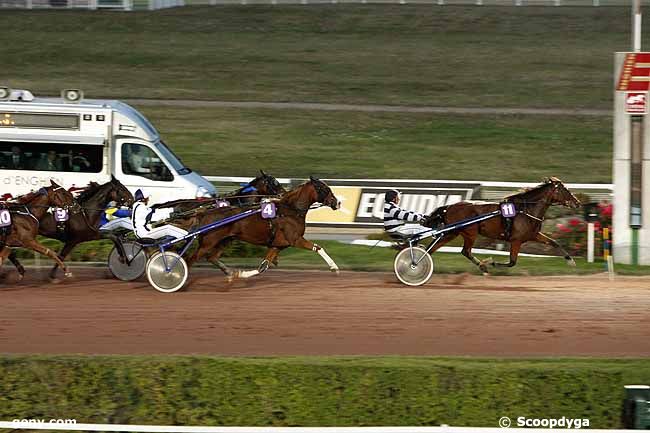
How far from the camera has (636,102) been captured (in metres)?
14.9

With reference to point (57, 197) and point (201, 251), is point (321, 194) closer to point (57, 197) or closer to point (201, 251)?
point (201, 251)

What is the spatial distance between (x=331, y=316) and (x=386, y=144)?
13.6 m

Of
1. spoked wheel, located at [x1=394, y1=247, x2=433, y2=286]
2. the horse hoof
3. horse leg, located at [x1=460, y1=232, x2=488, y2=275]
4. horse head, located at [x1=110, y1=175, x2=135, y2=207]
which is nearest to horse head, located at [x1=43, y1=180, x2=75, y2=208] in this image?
horse head, located at [x1=110, y1=175, x2=135, y2=207]

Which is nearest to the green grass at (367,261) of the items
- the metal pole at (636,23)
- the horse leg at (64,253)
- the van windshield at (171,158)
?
the horse leg at (64,253)

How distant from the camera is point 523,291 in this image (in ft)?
44.8

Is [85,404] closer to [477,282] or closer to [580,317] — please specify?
[580,317]

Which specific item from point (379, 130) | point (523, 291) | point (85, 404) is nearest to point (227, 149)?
point (379, 130)

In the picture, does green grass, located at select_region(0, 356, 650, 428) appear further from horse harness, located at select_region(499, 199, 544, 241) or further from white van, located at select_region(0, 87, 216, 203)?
white van, located at select_region(0, 87, 216, 203)

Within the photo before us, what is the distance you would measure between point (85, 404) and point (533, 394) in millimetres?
3235

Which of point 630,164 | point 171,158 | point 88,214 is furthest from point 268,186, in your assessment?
point 630,164

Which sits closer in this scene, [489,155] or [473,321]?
[473,321]

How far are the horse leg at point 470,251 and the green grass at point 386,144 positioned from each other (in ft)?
27.6

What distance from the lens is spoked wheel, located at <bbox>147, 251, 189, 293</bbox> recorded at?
13406 millimetres

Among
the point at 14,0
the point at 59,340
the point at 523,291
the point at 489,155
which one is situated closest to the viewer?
the point at 59,340
